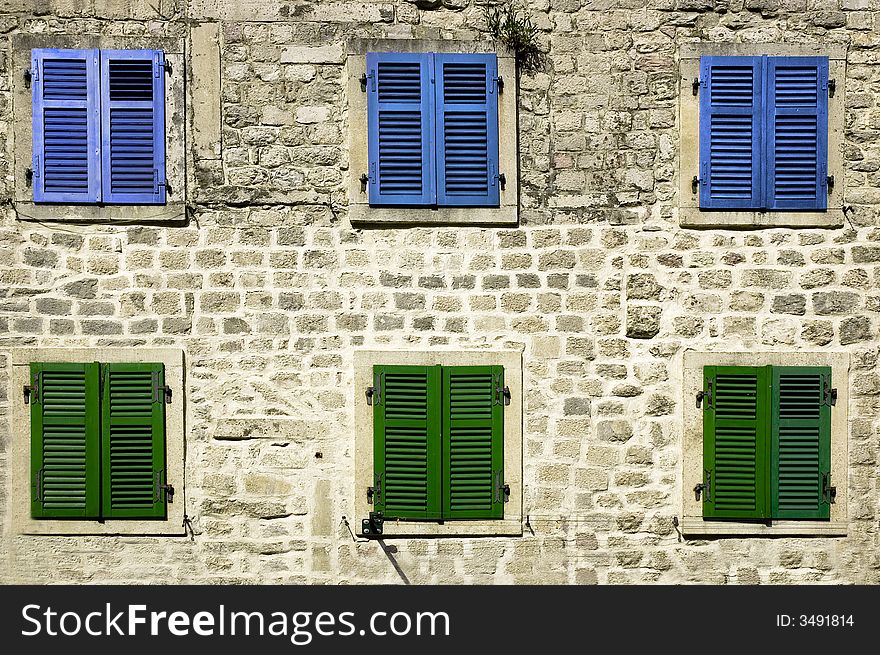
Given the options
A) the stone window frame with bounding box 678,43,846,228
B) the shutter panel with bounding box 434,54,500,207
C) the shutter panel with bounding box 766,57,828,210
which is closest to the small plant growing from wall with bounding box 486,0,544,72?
the shutter panel with bounding box 434,54,500,207

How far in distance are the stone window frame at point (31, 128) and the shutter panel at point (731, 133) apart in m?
3.65

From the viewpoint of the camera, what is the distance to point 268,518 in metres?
6.57

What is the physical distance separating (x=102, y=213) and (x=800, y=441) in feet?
16.9

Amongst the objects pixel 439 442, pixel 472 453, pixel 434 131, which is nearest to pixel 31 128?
pixel 434 131

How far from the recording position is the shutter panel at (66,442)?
21.2 ft

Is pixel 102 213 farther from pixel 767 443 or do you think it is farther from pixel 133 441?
pixel 767 443

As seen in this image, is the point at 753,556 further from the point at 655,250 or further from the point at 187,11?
the point at 187,11

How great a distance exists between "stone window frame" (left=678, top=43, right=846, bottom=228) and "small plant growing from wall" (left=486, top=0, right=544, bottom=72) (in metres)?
1.03

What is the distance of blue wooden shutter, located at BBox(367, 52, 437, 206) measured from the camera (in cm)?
650

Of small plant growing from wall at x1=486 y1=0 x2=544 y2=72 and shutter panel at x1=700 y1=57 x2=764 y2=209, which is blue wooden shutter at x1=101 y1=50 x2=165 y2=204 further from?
shutter panel at x1=700 y1=57 x2=764 y2=209

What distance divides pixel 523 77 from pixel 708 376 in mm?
2466

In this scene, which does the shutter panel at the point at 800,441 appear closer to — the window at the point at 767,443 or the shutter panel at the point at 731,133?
the window at the point at 767,443

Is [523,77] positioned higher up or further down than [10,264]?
higher up

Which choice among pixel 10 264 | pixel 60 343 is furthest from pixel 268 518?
pixel 10 264
